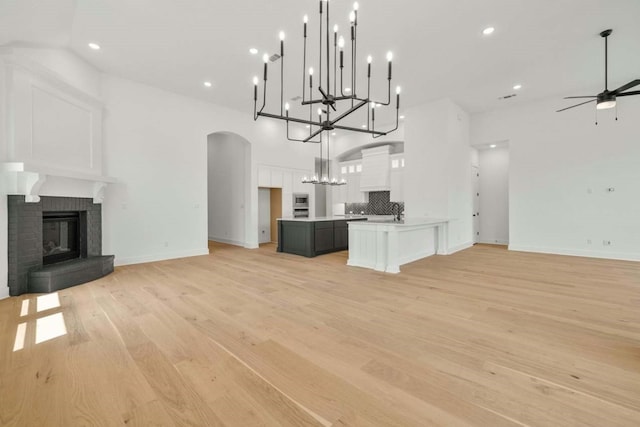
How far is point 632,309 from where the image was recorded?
301 cm

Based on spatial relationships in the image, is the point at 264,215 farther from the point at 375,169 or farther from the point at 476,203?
the point at 476,203

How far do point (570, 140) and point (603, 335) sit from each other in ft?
19.6

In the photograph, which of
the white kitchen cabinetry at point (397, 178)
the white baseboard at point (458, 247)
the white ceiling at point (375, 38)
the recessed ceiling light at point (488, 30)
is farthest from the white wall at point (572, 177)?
the recessed ceiling light at point (488, 30)

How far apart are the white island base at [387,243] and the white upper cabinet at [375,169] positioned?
2.92 m

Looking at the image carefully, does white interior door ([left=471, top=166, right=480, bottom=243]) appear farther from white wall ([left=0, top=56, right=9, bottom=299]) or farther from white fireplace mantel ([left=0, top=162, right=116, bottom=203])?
white wall ([left=0, top=56, right=9, bottom=299])

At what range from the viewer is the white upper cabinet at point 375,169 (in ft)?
28.9

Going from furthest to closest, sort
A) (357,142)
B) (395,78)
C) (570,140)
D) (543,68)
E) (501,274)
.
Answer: (357,142)
(570,140)
(395,78)
(543,68)
(501,274)

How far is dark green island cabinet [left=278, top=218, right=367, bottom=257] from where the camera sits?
645 cm

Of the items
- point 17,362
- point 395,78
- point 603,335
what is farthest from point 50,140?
point 603,335

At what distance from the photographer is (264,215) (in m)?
8.80

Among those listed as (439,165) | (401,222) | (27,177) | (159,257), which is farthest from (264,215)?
(27,177)

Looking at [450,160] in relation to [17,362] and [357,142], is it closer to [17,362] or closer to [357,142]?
[357,142]

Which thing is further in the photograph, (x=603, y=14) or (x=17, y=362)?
(x=603, y=14)

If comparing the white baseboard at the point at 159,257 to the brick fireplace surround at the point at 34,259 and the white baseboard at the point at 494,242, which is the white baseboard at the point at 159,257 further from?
the white baseboard at the point at 494,242
